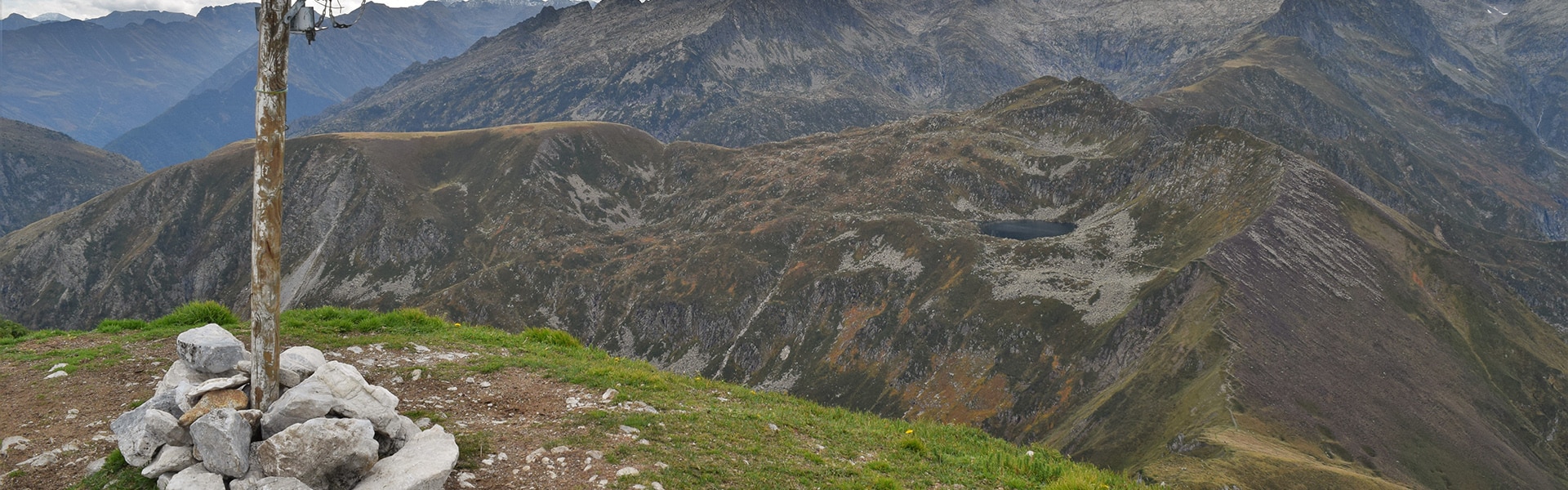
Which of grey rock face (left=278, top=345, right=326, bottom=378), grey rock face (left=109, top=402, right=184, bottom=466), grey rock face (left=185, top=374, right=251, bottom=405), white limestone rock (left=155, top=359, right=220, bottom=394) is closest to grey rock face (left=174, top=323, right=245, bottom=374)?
white limestone rock (left=155, top=359, right=220, bottom=394)

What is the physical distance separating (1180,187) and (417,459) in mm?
171512

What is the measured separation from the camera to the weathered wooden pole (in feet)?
46.8

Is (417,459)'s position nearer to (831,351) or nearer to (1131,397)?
(1131,397)

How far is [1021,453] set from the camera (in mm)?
20188

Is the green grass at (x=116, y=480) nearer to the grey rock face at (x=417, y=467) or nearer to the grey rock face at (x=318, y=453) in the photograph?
the grey rock face at (x=318, y=453)

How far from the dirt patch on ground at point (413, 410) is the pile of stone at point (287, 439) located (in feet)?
3.06

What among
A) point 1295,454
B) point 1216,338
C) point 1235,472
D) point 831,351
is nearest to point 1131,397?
point 1216,338

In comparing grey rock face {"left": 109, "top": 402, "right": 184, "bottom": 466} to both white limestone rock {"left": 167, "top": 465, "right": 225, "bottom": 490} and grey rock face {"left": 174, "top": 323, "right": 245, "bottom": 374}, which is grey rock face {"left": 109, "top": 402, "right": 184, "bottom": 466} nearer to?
white limestone rock {"left": 167, "top": 465, "right": 225, "bottom": 490}

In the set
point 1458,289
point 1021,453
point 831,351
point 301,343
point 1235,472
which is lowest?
point 831,351

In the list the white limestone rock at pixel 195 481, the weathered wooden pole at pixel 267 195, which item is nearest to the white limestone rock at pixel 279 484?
the white limestone rock at pixel 195 481

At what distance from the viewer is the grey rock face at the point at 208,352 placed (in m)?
15.5

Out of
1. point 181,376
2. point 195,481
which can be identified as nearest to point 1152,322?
point 181,376

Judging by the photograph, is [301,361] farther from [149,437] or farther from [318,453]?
[318,453]

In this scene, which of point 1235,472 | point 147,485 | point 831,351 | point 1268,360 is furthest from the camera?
point 831,351
